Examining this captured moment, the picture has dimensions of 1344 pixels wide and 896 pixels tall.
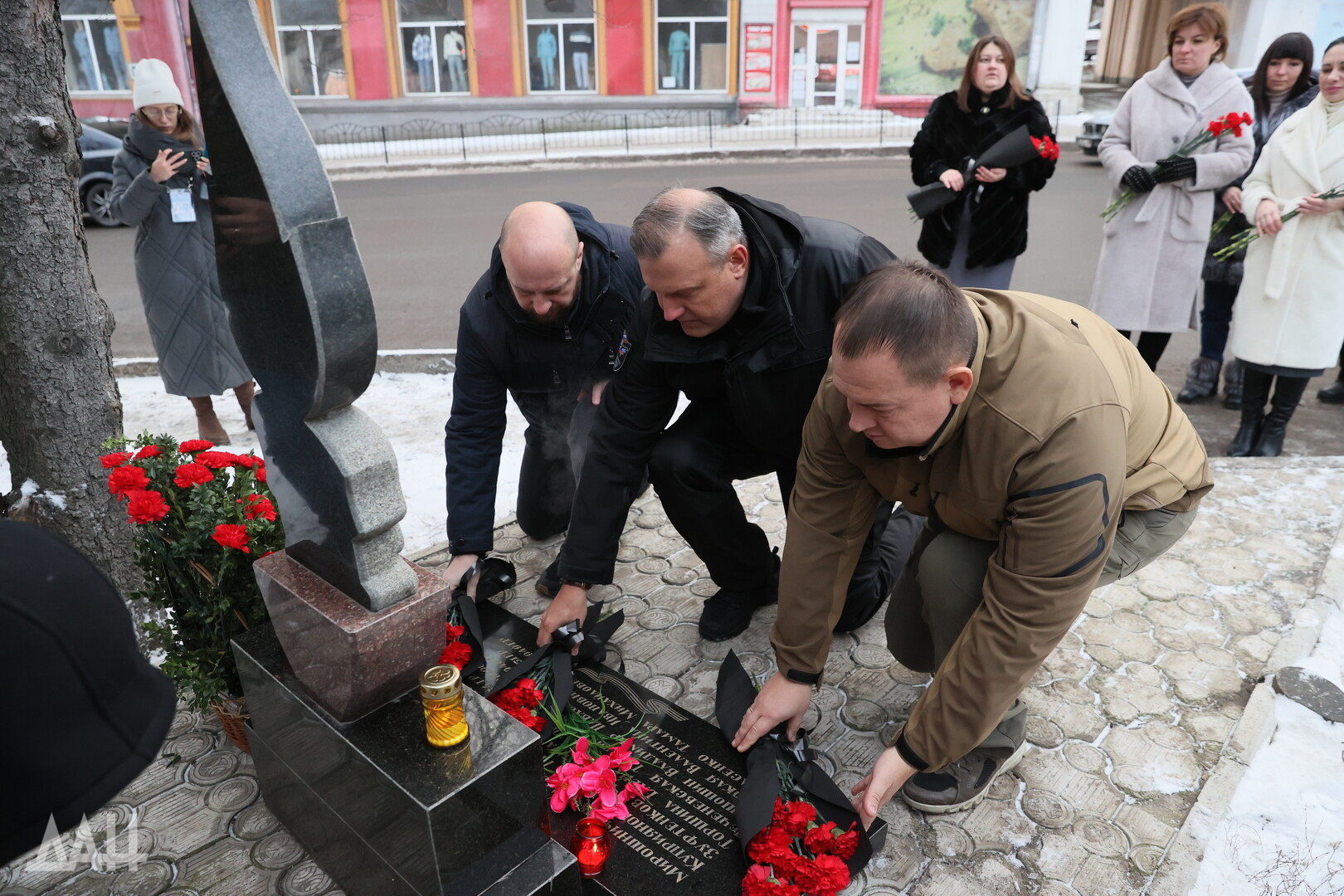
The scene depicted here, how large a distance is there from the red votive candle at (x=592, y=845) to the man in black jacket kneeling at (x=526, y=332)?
103 cm

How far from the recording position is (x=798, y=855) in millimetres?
2076

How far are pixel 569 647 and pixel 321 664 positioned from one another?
848 mm

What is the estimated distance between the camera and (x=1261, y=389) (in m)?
4.48

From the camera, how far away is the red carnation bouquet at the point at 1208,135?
4.38m

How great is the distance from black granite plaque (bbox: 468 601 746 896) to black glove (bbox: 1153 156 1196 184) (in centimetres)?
367

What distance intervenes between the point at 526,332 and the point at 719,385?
0.71 meters

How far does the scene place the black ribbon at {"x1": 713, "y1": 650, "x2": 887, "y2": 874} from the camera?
7.10 feet

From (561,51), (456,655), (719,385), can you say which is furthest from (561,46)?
(456,655)

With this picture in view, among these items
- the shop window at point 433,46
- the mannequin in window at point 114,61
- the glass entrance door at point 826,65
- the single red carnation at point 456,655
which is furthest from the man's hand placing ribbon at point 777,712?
the mannequin in window at point 114,61

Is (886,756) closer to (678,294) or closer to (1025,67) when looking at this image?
(678,294)

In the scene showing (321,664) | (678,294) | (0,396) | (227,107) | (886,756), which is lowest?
(886,756)

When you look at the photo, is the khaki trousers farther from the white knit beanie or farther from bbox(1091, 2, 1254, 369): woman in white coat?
the white knit beanie

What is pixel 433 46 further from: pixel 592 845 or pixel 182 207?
pixel 592 845

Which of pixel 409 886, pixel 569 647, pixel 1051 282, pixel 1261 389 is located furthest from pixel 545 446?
pixel 1051 282
